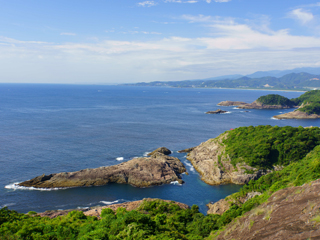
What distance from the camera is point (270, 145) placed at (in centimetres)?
6888

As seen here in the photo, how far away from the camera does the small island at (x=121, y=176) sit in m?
60.0

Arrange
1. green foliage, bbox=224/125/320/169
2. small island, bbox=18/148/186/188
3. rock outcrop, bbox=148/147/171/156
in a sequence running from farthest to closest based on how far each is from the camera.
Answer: rock outcrop, bbox=148/147/171/156
green foliage, bbox=224/125/320/169
small island, bbox=18/148/186/188

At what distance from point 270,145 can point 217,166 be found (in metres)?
17.0

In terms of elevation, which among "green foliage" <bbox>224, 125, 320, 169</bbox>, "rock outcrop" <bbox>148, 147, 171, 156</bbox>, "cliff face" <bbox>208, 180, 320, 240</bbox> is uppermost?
"cliff face" <bbox>208, 180, 320, 240</bbox>

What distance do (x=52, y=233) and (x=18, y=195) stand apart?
35.9 m

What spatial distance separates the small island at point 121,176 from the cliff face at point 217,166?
8.22 m

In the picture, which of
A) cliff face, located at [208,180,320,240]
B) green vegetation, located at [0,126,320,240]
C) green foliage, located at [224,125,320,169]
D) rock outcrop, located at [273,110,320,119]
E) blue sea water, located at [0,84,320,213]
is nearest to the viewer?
cliff face, located at [208,180,320,240]

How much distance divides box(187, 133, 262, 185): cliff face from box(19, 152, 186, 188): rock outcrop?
805 cm

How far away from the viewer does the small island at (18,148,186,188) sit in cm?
5996

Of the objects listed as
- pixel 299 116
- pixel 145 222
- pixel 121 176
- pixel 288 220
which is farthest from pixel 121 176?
pixel 299 116

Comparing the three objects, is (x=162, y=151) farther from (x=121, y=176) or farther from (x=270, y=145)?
(x=270, y=145)

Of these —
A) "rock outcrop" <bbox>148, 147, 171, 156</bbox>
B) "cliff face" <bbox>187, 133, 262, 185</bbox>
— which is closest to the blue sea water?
"cliff face" <bbox>187, 133, 262, 185</bbox>

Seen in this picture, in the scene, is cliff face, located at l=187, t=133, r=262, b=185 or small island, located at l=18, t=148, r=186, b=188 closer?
small island, located at l=18, t=148, r=186, b=188

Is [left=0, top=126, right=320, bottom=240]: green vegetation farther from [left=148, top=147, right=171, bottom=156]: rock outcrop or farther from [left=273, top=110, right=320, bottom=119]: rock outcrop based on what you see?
[left=273, top=110, right=320, bottom=119]: rock outcrop
